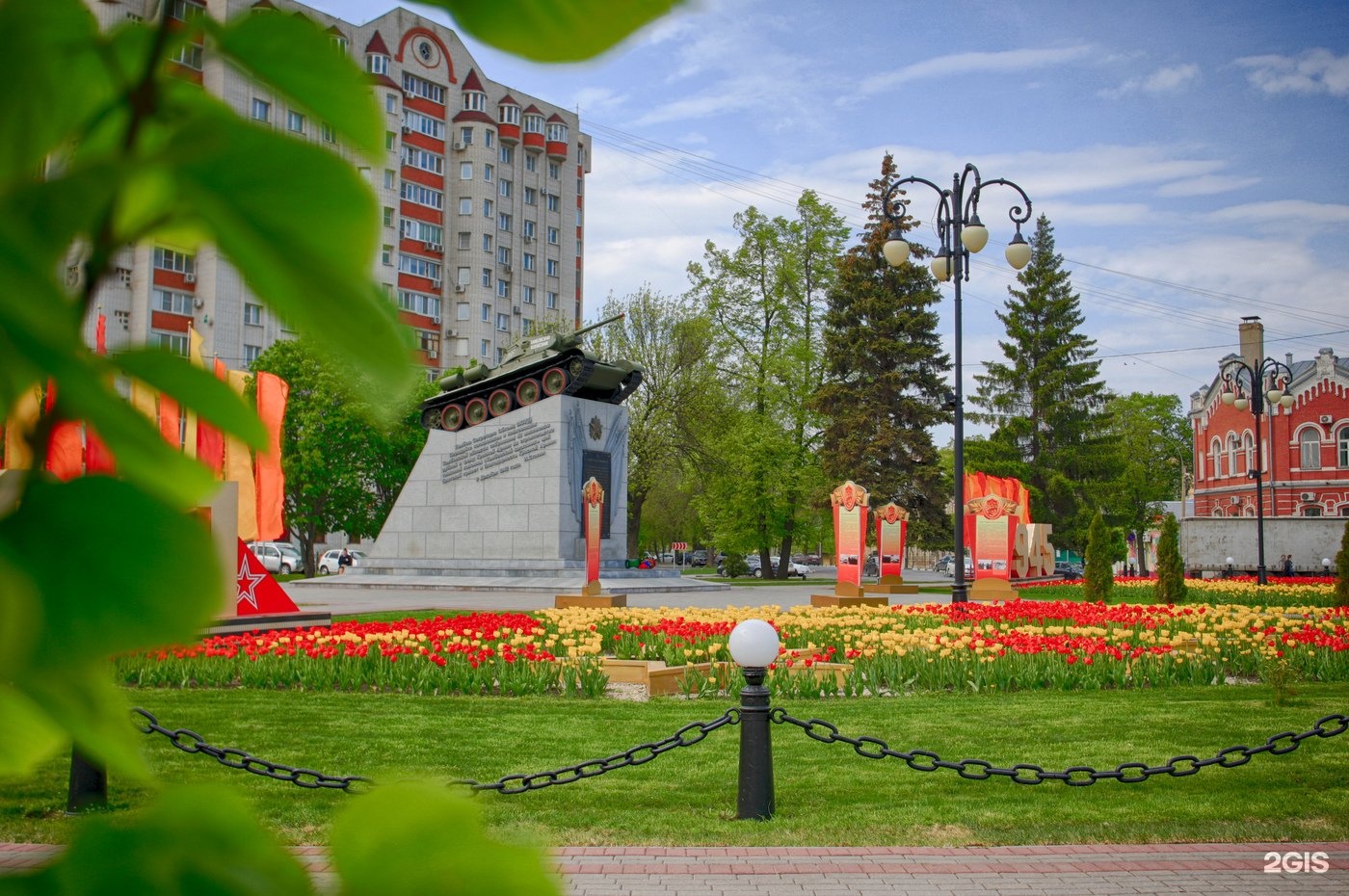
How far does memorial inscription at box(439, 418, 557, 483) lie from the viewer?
29.8 metres

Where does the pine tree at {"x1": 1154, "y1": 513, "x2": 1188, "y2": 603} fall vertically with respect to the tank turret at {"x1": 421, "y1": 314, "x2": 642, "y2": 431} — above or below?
below

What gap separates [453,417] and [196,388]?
3257cm

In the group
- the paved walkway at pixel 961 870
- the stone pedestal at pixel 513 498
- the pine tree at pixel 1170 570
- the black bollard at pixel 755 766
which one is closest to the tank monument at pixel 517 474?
the stone pedestal at pixel 513 498

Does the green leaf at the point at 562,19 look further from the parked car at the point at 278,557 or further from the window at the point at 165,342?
the parked car at the point at 278,557

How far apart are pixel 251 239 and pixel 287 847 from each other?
0.64ft

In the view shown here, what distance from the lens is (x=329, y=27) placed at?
375mm

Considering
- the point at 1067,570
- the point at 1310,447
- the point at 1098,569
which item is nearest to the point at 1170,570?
the point at 1098,569

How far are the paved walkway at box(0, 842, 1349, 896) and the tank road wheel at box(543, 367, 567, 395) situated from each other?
24.8 m

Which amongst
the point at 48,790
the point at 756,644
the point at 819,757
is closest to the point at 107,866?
the point at 756,644

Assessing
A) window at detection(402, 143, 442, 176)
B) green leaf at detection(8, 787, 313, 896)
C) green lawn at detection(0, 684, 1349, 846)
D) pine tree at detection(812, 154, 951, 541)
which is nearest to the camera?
green leaf at detection(8, 787, 313, 896)

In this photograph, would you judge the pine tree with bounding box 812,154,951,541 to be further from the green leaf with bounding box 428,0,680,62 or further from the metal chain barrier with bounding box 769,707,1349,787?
the green leaf with bounding box 428,0,680,62

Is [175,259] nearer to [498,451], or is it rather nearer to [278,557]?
[498,451]

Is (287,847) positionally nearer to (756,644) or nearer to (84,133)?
(84,133)

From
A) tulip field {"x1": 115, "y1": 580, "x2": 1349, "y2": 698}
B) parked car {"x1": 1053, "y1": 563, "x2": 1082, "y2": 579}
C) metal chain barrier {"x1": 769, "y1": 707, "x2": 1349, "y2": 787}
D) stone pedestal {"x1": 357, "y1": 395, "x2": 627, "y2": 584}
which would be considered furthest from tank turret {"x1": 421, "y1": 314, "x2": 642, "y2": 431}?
parked car {"x1": 1053, "y1": 563, "x2": 1082, "y2": 579}
